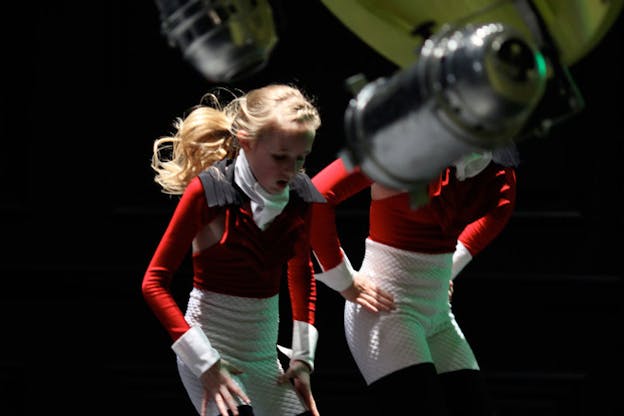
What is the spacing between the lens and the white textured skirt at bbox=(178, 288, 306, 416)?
6.46 feet

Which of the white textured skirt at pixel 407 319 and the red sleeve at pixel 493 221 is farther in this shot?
the red sleeve at pixel 493 221

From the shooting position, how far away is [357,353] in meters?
2.16

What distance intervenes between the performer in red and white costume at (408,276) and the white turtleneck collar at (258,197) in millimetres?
166

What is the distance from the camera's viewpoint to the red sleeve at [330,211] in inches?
84.3

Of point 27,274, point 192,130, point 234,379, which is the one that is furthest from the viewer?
point 27,274

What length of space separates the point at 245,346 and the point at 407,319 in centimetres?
30

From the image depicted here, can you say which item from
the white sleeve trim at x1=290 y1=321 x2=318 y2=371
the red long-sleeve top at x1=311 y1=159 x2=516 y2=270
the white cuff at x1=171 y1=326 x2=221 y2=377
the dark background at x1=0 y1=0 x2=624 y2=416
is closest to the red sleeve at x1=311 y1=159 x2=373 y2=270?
the red long-sleeve top at x1=311 y1=159 x2=516 y2=270

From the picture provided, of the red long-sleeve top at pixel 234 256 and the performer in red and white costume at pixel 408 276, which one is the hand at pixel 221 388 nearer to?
the red long-sleeve top at pixel 234 256

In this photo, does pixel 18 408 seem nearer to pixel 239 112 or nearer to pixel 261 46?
pixel 239 112

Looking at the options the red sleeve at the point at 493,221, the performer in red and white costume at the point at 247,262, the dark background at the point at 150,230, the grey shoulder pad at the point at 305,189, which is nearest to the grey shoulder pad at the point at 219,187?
the performer in red and white costume at the point at 247,262

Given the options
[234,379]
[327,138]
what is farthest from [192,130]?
[327,138]

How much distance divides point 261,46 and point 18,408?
7.33 feet

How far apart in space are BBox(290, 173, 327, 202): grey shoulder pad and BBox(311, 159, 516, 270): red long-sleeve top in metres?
0.05

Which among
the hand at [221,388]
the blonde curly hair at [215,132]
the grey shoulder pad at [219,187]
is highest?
the blonde curly hair at [215,132]
